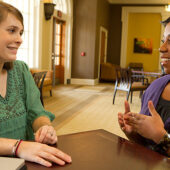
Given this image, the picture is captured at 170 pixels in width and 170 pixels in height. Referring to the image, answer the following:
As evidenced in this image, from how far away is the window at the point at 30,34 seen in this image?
7.62 m

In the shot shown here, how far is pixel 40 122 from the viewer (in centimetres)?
151

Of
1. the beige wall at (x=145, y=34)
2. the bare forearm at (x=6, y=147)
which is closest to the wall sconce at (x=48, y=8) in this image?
the beige wall at (x=145, y=34)

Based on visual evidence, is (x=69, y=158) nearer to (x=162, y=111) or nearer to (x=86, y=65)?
(x=162, y=111)

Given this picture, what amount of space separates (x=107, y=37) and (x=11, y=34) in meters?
12.4

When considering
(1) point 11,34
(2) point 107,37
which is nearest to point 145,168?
(1) point 11,34

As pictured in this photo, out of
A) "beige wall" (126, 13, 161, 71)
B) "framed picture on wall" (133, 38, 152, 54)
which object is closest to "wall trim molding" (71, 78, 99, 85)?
"beige wall" (126, 13, 161, 71)

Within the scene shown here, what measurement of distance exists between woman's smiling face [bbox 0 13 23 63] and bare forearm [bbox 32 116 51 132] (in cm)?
39

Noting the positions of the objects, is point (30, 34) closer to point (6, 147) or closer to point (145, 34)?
point (6, 147)

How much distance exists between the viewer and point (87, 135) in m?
1.29

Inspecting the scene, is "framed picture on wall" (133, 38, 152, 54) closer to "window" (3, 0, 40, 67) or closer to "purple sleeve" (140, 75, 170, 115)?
"window" (3, 0, 40, 67)

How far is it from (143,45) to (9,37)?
13.0 m

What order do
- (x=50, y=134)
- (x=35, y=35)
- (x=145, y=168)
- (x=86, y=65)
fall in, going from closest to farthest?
(x=145, y=168), (x=50, y=134), (x=35, y=35), (x=86, y=65)

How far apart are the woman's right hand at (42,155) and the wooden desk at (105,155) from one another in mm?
21

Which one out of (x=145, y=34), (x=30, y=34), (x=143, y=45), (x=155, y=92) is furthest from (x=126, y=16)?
(x=155, y=92)
